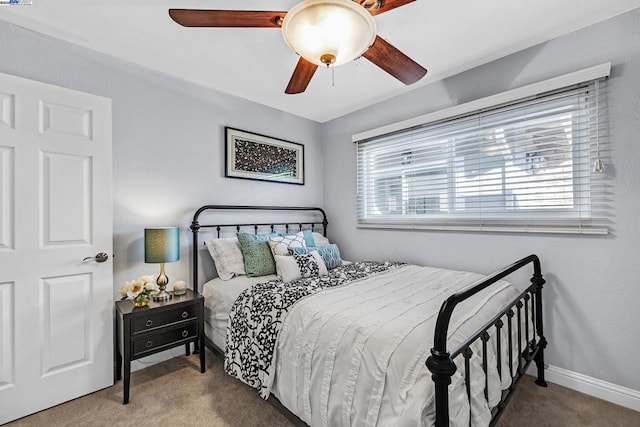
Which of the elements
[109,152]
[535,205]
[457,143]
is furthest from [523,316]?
[109,152]

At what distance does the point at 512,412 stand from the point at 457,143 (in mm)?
2014

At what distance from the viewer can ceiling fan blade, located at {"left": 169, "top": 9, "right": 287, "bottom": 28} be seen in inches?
52.2

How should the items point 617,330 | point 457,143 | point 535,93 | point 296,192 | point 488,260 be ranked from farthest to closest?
point 296,192 < point 457,143 < point 488,260 < point 535,93 < point 617,330

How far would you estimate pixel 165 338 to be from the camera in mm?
2121

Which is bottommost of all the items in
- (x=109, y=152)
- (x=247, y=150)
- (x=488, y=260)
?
(x=488, y=260)

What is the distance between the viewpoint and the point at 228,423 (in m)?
1.73

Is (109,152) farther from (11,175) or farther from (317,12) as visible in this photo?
Result: (317,12)

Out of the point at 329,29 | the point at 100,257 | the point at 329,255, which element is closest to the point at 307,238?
the point at 329,255

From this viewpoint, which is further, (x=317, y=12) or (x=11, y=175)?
(x=11, y=175)

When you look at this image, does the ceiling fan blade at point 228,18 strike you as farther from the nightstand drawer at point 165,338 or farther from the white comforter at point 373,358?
the nightstand drawer at point 165,338

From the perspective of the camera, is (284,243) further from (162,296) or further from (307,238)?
(162,296)

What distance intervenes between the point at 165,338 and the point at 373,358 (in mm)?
1617

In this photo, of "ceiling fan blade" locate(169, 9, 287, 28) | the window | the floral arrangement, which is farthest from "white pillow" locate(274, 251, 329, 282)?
"ceiling fan blade" locate(169, 9, 287, 28)

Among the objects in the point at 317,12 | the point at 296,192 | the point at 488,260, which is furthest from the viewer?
the point at 296,192
